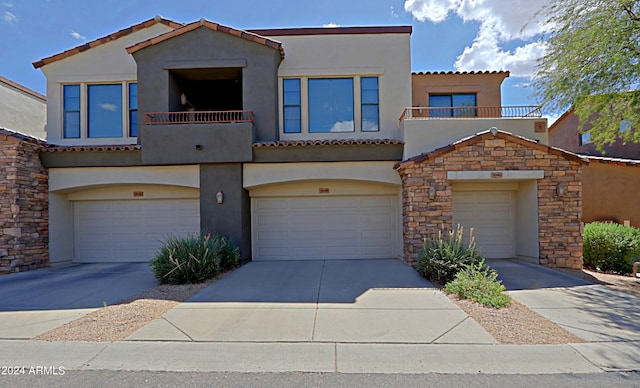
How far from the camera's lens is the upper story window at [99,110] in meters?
12.3

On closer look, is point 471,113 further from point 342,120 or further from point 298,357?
point 298,357

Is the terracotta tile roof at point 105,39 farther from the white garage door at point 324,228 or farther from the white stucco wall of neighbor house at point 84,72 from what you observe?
the white garage door at point 324,228

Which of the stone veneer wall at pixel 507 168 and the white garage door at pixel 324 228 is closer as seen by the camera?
the stone veneer wall at pixel 507 168

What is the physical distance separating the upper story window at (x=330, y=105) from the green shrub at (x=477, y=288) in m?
6.14

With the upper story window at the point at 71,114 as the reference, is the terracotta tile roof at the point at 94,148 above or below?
below

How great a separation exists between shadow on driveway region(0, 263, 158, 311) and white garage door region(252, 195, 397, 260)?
3939mm

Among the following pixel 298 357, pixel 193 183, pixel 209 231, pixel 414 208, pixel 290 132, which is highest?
pixel 290 132

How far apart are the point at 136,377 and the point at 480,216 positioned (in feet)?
35.2

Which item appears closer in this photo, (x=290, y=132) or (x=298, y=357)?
(x=298, y=357)

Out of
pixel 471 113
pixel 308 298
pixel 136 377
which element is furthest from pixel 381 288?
pixel 471 113

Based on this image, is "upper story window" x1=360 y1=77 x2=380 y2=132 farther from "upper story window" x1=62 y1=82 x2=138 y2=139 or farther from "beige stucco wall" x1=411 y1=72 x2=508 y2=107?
"upper story window" x1=62 y1=82 x2=138 y2=139

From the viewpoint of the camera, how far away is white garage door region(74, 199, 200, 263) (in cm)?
1235

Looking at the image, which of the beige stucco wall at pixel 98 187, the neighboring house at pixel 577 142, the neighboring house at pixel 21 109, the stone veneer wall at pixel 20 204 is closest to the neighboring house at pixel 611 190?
the neighboring house at pixel 577 142

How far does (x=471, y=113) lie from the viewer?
1384 centimetres
